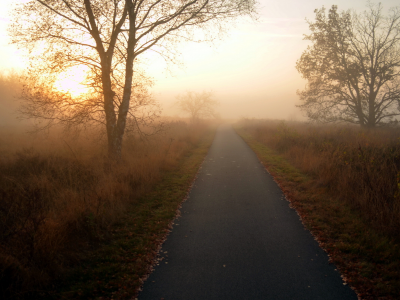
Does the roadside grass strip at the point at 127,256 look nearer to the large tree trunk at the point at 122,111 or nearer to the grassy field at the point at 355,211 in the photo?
the grassy field at the point at 355,211

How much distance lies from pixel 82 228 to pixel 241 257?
300 centimetres

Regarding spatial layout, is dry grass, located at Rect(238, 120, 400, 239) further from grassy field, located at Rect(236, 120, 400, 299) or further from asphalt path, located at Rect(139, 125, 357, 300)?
asphalt path, located at Rect(139, 125, 357, 300)

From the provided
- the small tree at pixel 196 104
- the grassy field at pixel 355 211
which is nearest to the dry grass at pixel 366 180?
Answer: the grassy field at pixel 355 211

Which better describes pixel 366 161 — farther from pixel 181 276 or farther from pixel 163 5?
pixel 163 5

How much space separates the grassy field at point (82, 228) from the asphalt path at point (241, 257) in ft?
1.50

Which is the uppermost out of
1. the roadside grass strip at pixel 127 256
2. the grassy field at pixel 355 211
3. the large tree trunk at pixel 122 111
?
the large tree trunk at pixel 122 111

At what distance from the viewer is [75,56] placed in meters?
8.84

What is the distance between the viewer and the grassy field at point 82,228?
3084 millimetres

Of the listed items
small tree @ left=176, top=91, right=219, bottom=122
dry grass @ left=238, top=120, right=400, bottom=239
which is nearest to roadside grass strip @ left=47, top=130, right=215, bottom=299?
dry grass @ left=238, top=120, right=400, bottom=239

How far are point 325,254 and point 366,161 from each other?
15.3 ft

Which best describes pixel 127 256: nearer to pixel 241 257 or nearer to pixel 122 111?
pixel 241 257

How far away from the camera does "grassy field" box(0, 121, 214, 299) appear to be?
10.1 ft

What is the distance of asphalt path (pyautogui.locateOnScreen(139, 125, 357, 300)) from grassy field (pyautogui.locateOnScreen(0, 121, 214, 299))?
46cm

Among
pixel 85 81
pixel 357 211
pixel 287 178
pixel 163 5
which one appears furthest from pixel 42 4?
pixel 357 211
